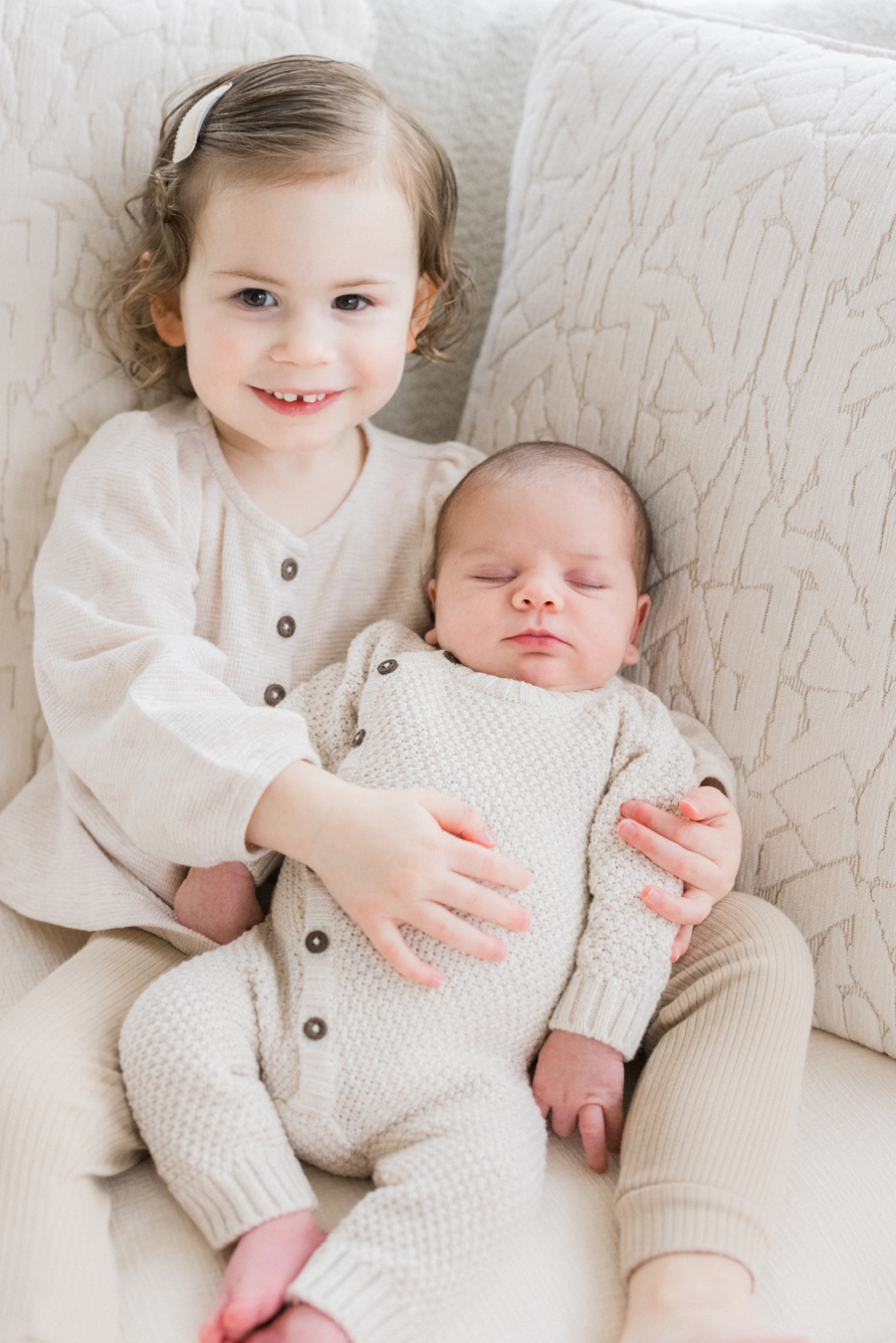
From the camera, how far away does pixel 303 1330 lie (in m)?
0.66

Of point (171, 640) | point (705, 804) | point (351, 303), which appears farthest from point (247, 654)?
point (705, 804)

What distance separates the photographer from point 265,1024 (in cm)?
81

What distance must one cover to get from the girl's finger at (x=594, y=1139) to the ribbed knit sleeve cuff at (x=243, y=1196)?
0.68 ft

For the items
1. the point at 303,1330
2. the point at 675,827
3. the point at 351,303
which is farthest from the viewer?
the point at 351,303

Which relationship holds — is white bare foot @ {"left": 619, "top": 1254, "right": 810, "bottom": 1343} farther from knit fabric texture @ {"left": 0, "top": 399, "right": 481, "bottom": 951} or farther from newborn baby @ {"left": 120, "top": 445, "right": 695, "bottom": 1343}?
knit fabric texture @ {"left": 0, "top": 399, "right": 481, "bottom": 951}

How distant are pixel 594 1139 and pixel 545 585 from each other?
44cm

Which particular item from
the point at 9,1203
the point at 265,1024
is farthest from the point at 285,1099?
the point at 9,1203

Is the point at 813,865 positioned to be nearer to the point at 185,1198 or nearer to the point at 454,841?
the point at 454,841

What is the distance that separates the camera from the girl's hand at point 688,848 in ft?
2.85

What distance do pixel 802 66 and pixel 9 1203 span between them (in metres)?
1.10

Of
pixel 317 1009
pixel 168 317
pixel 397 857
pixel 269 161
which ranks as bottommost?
pixel 317 1009

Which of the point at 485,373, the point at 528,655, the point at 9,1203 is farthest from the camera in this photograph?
the point at 485,373

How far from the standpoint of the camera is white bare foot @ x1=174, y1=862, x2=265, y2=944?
3.07 feet

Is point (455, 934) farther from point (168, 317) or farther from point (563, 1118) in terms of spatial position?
point (168, 317)
